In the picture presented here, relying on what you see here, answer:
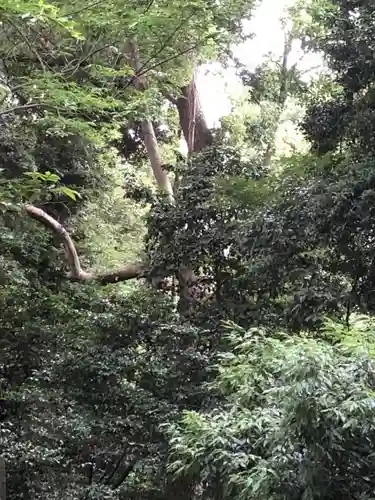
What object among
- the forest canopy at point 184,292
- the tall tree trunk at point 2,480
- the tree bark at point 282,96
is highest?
the tree bark at point 282,96

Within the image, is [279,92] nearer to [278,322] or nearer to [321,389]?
[278,322]

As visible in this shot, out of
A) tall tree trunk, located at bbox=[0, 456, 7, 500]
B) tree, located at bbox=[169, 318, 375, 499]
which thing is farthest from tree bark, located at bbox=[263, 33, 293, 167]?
tree, located at bbox=[169, 318, 375, 499]

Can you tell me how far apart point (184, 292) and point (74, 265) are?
4.66ft

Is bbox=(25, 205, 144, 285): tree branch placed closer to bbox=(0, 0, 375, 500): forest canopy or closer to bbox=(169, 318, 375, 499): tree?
bbox=(0, 0, 375, 500): forest canopy

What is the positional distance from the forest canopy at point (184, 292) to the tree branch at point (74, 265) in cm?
2

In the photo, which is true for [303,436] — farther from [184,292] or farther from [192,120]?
[192,120]

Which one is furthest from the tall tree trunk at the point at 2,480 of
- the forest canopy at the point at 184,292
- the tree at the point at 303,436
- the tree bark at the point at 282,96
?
the tree bark at the point at 282,96

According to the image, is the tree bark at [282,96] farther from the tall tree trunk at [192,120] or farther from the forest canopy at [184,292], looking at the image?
the forest canopy at [184,292]

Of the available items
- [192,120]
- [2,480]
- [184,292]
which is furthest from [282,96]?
[2,480]

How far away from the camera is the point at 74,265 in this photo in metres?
6.53

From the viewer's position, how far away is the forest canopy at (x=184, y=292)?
2.51 m

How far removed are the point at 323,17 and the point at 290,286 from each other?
2172 mm

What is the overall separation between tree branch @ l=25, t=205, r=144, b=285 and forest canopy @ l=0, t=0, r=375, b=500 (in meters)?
0.02

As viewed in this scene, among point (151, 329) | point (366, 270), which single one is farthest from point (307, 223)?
point (151, 329)
